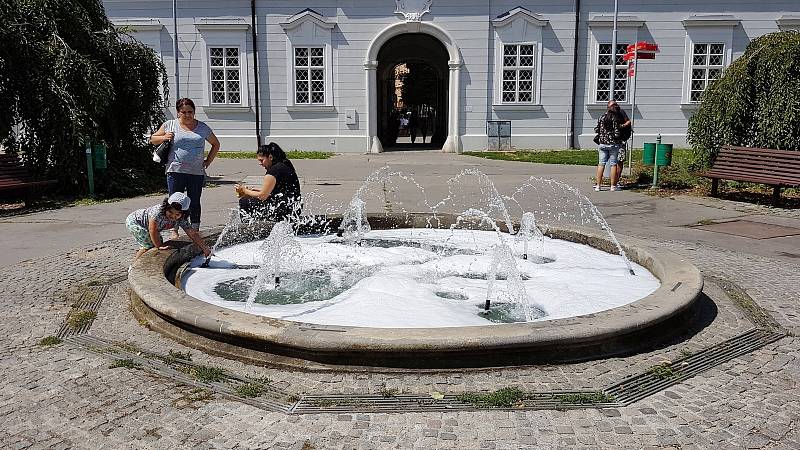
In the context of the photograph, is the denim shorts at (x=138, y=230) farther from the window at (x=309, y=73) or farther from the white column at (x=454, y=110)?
the white column at (x=454, y=110)

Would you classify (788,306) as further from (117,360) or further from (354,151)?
(354,151)

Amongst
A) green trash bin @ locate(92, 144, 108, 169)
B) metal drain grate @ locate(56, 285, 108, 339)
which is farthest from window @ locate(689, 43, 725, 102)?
metal drain grate @ locate(56, 285, 108, 339)

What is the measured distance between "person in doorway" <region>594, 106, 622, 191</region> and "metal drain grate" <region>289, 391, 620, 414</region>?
11187mm

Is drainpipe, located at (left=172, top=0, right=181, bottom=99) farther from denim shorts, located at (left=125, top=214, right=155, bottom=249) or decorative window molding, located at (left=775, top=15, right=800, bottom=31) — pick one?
decorative window molding, located at (left=775, top=15, right=800, bottom=31)

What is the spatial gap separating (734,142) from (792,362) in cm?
1116

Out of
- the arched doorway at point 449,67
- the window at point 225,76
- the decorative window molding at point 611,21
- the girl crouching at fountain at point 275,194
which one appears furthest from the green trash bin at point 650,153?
the window at point 225,76

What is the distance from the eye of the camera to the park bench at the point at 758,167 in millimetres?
12148

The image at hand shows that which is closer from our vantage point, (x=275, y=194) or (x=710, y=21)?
(x=275, y=194)

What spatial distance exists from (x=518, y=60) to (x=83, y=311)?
22.8 metres

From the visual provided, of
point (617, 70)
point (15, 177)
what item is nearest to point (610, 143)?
point (15, 177)

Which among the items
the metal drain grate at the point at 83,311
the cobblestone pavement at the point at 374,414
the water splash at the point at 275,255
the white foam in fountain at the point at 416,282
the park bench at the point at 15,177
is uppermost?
the park bench at the point at 15,177

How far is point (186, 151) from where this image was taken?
8.05 metres

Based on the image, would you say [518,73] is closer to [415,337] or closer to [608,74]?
[608,74]

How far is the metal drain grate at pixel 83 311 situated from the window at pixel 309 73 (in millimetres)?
20679
